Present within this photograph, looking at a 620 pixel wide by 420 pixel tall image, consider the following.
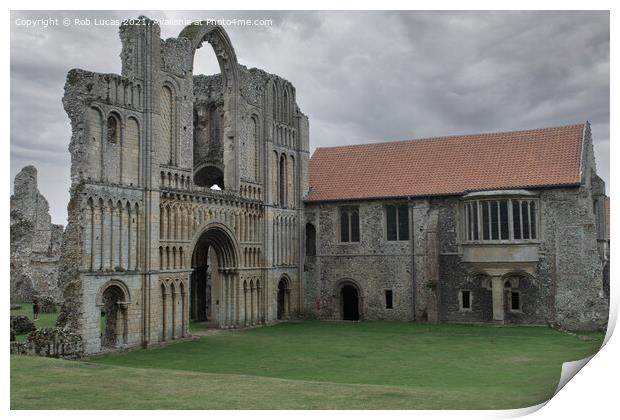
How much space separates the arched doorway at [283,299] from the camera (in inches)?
1531

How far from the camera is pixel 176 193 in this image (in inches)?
1161

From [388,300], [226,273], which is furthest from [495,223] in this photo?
[226,273]

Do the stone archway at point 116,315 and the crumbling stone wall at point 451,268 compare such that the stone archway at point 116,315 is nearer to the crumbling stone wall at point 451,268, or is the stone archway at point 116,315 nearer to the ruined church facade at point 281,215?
the ruined church facade at point 281,215

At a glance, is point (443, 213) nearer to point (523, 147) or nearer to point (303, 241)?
point (523, 147)

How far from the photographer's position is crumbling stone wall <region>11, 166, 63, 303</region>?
4000cm

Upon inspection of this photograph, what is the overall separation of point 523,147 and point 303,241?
44.4 feet

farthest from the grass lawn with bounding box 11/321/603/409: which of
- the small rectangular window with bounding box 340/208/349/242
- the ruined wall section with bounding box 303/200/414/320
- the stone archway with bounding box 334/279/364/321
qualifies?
the small rectangular window with bounding box 340/208/349/242

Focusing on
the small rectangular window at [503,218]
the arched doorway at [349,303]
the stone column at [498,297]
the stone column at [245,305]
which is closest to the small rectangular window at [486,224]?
the small rectangular window at [503,218]

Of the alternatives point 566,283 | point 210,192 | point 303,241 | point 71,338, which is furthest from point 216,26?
point 566,283

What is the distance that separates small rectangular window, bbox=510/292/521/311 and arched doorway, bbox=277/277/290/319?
41.1 ft

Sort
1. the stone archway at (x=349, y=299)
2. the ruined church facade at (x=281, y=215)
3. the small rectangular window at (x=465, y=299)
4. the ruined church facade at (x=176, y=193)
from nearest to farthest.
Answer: the ruined church facade at (x=176, y=193)
the ruined church facade at (x=281, y=215)
the small rectangular window at (x=465, y=299)
the stone archway at (x=349, y=299)

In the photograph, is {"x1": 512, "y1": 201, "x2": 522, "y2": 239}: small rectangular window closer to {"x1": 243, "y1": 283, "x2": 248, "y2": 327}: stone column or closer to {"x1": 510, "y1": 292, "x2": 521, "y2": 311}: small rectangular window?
{"x1": 510, "y1": 292, "x2": 521, "y2": 311}: small rectangular window

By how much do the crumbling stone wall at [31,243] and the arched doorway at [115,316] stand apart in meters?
9.99

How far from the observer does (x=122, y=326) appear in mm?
26328
